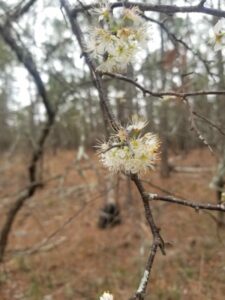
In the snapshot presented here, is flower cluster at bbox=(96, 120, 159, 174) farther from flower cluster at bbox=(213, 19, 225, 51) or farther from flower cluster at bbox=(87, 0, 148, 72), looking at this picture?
flower cluster at bbox=(213, 19, 225, 51)

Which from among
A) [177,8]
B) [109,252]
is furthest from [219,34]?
[109,252]

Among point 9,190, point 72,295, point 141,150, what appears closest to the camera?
point 141,150

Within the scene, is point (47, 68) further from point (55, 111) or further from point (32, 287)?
point (32, 287)

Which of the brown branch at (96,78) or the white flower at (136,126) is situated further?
the brown branch at (96,78)

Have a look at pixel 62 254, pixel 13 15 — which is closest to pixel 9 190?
pixel 62 254

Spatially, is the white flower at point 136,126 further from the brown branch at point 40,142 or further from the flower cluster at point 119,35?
the brown branch at point 40,142

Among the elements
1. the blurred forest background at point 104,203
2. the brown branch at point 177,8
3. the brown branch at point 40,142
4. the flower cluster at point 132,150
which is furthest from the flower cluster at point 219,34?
the brown branch at point 40,142
